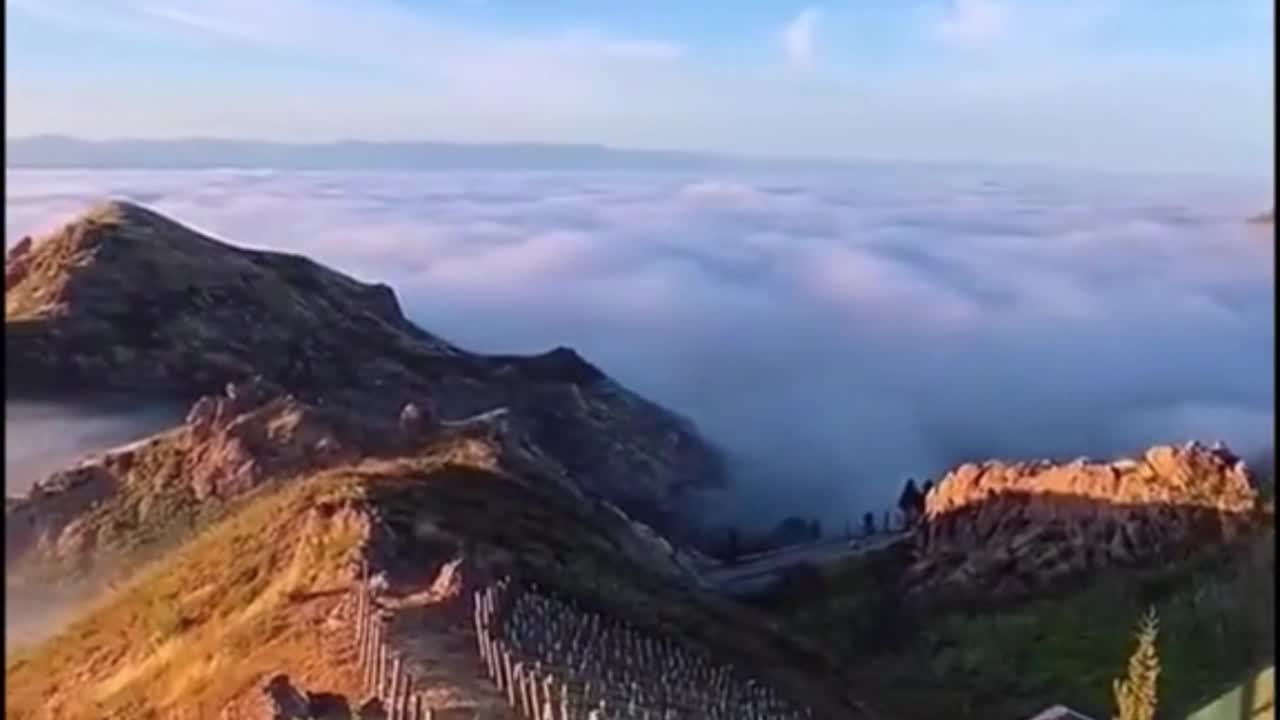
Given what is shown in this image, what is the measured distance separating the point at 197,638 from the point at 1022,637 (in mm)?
1352

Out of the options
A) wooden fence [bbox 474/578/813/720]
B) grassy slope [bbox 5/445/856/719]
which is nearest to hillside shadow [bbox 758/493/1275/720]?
wooden fence [bbox 474/578/813/720]

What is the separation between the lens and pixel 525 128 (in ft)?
10.3

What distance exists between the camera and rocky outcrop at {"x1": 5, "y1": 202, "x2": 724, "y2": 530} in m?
2.85

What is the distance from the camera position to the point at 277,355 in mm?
2963

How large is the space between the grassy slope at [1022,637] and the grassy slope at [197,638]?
31.2 inches

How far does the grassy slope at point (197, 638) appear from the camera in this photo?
2887 millimetres

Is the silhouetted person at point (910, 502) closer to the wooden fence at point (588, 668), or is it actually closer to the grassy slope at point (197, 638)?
the wooden fence at point (588, 668)

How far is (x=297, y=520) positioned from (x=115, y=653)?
34cm

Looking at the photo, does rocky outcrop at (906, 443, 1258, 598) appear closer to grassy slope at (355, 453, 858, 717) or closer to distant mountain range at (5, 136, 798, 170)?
grassy slope at (355, 453, 858, 717)

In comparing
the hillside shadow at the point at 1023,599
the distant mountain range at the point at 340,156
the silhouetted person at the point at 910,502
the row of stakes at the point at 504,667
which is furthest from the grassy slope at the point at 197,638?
the silhouetted person at the point at 910,502

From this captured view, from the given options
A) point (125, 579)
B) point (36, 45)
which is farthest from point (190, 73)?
point (125, 579)

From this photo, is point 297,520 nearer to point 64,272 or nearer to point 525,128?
point 64,272

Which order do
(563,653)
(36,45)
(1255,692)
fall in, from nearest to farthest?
(36,45), (563,653), (1255,692)

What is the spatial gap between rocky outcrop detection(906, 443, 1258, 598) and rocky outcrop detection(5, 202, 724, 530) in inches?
15.7
